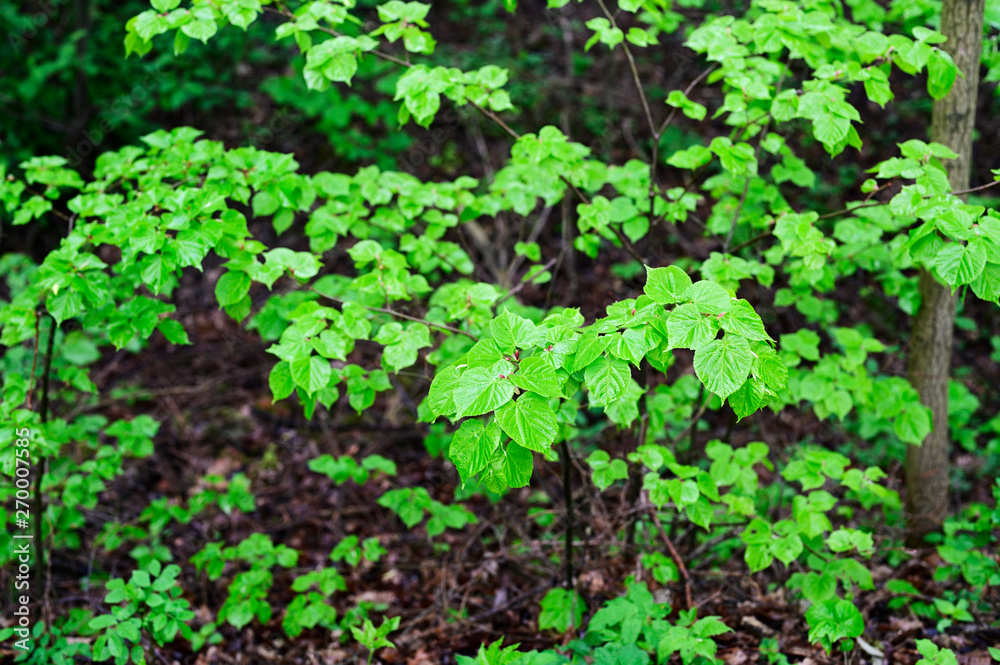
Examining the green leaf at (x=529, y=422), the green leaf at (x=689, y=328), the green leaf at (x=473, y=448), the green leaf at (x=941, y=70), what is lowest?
the green leaf at (x=473, y=448)

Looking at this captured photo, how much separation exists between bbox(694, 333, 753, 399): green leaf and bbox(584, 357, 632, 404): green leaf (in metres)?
0.17

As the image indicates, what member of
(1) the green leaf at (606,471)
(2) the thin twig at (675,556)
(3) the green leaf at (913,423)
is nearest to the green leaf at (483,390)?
(1) the green leaf at (606,471)

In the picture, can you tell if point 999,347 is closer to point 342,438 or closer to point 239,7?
point 342,438

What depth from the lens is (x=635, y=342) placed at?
1576mm

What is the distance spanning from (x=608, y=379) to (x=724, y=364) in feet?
0.86

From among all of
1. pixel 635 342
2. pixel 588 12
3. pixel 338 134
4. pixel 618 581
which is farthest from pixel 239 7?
pixel 588 12

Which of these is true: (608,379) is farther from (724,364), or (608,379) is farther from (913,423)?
(913,423)

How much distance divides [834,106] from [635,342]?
4.16 feet

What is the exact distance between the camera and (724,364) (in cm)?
148

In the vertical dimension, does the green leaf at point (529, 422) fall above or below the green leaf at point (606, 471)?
above

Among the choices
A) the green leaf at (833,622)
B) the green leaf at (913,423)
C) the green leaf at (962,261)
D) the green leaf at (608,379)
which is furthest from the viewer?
the green leaf at (913,423)

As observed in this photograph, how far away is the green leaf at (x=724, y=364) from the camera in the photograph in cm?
146

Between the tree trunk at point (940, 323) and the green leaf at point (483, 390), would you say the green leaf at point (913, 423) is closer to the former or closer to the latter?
the tree trunk at point (940, 323)

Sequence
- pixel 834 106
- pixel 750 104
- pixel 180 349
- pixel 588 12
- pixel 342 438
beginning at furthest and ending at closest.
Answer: pixel 588 12, pixel 180 349, pixel 342 438, pixel 750 104, pixel 834 106
